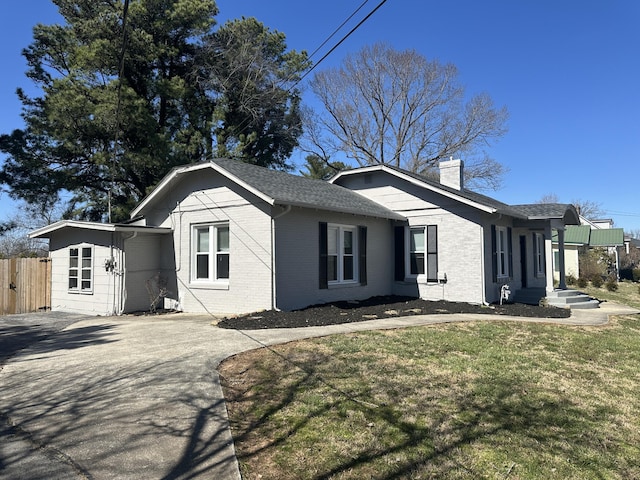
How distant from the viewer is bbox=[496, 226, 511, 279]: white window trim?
15.1 meters

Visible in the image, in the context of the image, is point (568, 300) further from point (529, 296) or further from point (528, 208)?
point (528, 208)

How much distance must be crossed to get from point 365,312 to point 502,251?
255 inches

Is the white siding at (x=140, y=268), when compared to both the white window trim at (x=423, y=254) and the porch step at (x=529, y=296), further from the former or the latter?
the porch step at (x=529, y=296)

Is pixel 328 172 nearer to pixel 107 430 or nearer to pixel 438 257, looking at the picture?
pixel 438 257

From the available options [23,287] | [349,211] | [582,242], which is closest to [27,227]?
[23,287]

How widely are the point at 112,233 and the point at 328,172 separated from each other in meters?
21.5

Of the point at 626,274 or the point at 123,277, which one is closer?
the point at 123,277

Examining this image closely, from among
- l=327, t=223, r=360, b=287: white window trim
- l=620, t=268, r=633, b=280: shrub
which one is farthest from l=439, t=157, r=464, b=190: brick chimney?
l=620, t=268, r=633, b=280: shrub

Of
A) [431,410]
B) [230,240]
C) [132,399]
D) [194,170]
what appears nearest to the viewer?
[431,410]

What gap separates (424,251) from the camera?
14820 mm

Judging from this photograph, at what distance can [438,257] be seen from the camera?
14531 millimetres

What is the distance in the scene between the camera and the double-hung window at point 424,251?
47.7 ft

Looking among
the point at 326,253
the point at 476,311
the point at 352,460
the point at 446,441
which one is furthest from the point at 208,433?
the point at 476,311

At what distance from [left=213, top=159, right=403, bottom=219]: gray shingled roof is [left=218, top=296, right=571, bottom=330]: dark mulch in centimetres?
264
